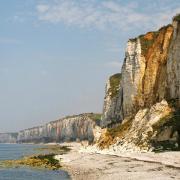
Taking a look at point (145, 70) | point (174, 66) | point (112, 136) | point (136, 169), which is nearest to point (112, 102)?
point (145, 70)

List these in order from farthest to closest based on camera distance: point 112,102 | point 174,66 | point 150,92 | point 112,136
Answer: point 112,102, point 150,92, point 112,136, point 174,66

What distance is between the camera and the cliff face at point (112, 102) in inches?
4715

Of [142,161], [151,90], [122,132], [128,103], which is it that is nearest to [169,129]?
[142,161]

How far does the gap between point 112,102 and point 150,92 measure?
35081 millimetres

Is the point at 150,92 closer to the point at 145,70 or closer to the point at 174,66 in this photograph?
the point at 145,70

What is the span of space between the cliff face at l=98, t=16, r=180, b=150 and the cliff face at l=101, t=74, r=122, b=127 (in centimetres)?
102

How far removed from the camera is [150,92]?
314 feet

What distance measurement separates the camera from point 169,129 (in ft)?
226

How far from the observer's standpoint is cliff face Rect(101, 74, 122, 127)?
393 ft

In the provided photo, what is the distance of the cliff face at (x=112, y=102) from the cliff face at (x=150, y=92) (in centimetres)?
102

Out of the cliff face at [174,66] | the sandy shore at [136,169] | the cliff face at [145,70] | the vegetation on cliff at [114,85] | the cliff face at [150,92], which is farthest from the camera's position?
the vegetation on cliff at [114,85]

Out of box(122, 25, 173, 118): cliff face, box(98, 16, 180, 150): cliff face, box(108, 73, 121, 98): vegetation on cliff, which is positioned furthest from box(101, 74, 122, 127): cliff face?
box(122, 25, 173, 118): cliff face

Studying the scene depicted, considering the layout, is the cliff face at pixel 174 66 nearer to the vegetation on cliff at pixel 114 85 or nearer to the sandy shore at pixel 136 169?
the sandy shore at pixel 136 169

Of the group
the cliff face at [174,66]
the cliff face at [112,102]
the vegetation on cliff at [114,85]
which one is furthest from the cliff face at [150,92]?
the vegetation on cliff at [114,85]
